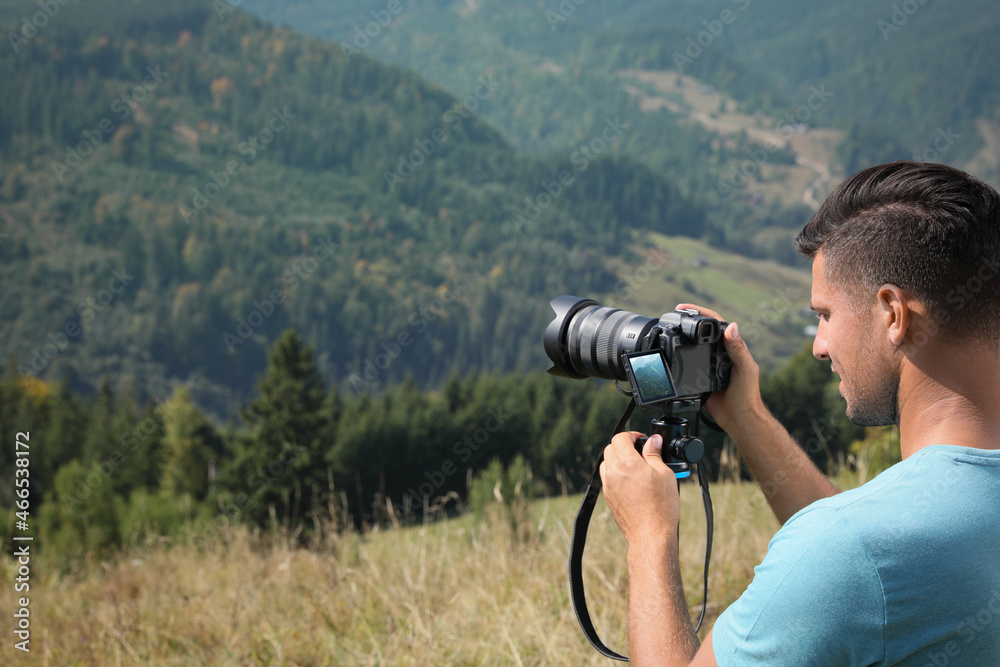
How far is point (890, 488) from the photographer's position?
1.29m

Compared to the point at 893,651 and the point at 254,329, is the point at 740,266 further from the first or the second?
the point at 893,651

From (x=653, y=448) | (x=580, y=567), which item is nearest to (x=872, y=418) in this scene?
(x=653, y=448)

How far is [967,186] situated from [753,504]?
10.9ft

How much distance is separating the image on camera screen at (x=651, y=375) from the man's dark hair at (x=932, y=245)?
463mm

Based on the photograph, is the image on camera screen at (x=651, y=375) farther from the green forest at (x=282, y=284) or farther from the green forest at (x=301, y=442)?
the green forest at (x=301, y=442)

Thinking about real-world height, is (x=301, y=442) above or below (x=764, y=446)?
below

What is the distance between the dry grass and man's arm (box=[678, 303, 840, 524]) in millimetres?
1230

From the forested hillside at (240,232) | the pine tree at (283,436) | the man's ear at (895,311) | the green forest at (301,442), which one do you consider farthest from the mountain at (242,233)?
the man's ear at (895,311)

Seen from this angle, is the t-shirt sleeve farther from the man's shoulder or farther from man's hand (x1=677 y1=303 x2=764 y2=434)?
man's hand (x1=677 y1=303 x2=764 y2=434)

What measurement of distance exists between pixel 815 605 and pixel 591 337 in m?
0.99

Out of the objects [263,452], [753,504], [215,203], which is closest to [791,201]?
[215,203]

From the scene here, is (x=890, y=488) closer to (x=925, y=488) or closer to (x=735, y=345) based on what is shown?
(x=925, y=488)

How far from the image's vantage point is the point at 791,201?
190750mm

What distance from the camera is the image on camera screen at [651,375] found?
1.84 meters
